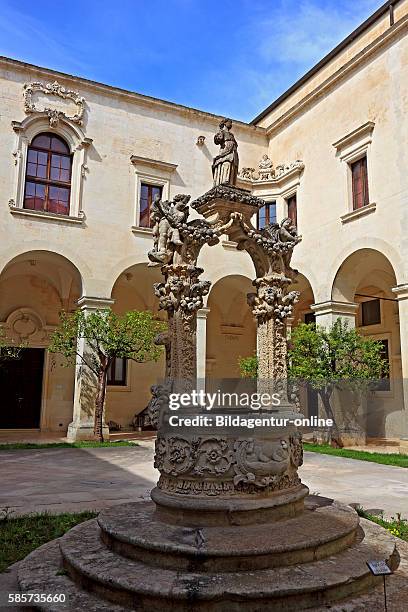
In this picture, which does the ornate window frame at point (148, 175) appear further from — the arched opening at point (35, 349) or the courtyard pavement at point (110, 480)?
the courtyard pavement at point (110, 480)

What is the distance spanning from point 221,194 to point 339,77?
1169 centimetres

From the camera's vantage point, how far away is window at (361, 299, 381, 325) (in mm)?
17223

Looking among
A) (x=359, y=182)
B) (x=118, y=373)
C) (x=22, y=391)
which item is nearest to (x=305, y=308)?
(x=359, y=182)

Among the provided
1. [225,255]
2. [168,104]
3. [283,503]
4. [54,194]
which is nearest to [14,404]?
[54,194]

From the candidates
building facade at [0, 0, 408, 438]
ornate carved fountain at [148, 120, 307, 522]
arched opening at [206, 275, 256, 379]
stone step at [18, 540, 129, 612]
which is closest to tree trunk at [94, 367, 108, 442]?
building facade at [0, 0, 408, 438]

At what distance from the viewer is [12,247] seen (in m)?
13.9

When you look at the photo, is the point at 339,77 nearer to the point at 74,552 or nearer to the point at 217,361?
the point at 217,361

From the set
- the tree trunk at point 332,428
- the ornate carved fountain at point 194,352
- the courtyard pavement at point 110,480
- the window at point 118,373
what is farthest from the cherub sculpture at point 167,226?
the window at point 118,373

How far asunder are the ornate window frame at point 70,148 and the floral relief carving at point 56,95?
125mm

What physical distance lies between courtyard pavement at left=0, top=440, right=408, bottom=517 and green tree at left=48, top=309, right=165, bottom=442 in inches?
112

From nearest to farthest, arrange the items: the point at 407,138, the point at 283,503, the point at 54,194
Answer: the point at 283,503 → the point at 407,138 → the point at 54,194

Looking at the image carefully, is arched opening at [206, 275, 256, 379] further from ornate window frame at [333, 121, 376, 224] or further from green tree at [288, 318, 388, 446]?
ornate window frame at [333, 121, 376, 224]

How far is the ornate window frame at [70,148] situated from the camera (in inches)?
565

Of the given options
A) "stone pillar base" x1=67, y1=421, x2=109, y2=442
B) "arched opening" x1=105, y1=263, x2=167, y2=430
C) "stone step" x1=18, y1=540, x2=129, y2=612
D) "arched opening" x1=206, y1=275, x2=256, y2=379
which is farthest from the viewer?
"arched opening" x1=206, y1=275, x2=256, y2=379
